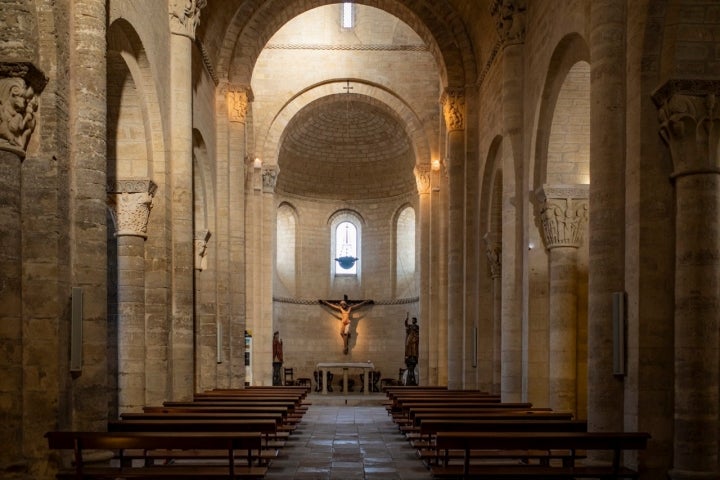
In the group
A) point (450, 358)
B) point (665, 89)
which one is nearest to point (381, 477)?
point (665, 89)

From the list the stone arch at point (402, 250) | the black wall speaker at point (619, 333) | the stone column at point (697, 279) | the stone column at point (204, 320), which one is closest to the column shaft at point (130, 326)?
the stone column at point (204, 320)

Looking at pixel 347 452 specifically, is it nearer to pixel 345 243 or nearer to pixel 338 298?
pixel 338 298

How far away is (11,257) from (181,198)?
300 inches

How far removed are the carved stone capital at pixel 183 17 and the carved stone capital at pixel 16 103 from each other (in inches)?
316

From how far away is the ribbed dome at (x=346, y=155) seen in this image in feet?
125

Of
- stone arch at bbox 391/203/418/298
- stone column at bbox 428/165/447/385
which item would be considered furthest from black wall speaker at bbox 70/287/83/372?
stone arch at bbox 391/203/418/298

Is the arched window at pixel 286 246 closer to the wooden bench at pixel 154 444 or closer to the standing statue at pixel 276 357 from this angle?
the standing statue at pixel 276 357

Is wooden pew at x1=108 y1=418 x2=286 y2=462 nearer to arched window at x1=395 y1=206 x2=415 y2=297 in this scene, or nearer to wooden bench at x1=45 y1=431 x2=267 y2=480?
wooden bench at x1=45 y1=431 x2=267 y2=480

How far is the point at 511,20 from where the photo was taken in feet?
60.4

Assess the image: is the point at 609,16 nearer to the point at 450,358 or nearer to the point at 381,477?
the point at 381,477

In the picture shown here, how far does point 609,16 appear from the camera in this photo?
11.4 metres

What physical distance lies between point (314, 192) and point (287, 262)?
Answer: 3717 millimetres

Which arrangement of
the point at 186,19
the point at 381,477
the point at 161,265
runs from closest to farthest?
the point at 381,477 → the point at 161,265 → the point at 186,19

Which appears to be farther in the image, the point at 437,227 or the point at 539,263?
the point at 437,227
